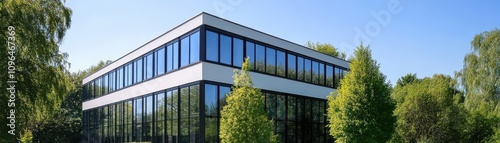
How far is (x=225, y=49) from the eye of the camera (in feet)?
70.4

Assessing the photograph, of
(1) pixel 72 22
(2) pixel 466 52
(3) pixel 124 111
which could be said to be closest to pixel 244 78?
(1) pixel 72 22

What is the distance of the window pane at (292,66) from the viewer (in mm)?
26406

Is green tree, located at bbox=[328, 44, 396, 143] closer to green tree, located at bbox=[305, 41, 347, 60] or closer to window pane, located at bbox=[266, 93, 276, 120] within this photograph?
window pane, located at bbox=[266, 93, 276, 120]

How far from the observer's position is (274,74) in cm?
2472

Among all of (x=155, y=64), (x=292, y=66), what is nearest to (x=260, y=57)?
(x=292, y=66)

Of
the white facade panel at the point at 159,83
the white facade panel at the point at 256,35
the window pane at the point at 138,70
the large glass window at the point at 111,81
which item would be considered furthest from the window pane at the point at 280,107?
the large glass window at the point at 111,81

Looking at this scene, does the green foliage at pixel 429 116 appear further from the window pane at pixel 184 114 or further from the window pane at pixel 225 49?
the window pane at pixel 184 114

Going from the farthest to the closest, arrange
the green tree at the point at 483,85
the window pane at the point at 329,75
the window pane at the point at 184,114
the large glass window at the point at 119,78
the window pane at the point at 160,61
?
1. the green tree at the point at 483,85
2. the large glass window at the point at 119,78
3. the window pane at the point at 329,75
4. the window pane at the point at 160,61
5. the window pane at the point at 184,114

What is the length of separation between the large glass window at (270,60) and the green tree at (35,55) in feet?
35.1

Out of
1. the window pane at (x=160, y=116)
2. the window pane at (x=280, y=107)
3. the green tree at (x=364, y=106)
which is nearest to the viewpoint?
the green tree at (x=364, y=106)

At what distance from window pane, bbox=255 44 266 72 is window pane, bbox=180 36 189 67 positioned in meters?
3.97

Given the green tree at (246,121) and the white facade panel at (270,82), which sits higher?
the white facade panel at (270,82)

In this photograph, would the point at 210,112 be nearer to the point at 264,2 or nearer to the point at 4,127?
the point at 264,2

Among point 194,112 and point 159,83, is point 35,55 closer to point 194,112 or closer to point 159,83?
point 159,83
